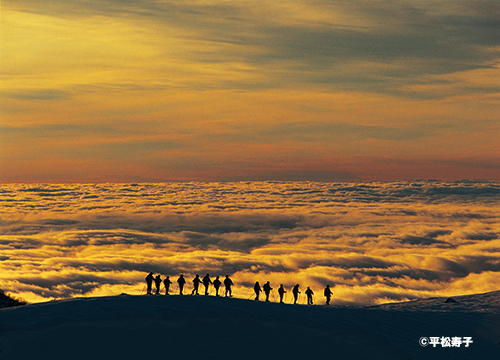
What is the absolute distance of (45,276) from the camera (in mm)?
170750

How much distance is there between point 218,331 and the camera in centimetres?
1997

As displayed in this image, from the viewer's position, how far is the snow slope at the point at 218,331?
1802 centimetres

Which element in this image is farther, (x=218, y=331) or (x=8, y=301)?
(x=8, y=301)

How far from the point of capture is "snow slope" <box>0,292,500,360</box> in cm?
1802

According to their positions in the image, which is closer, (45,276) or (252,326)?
(252,326)

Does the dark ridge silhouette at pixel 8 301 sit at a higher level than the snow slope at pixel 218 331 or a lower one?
higher

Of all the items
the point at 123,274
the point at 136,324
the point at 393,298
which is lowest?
the point at 136,324

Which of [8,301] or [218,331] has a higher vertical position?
[8,301]

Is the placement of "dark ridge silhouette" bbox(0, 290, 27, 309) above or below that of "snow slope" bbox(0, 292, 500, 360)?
above

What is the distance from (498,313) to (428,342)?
9773mm

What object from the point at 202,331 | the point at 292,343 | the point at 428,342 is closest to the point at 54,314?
the point at 202,331

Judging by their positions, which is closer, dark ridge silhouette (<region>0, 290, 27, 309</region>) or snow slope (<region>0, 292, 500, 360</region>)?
snow slope (<region>0, 292, 500, 360</region>)

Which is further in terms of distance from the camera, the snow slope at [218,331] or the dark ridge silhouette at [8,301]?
the dark ridge silhouette at [8,301]

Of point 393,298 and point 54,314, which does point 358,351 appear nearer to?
A: point 54,314
